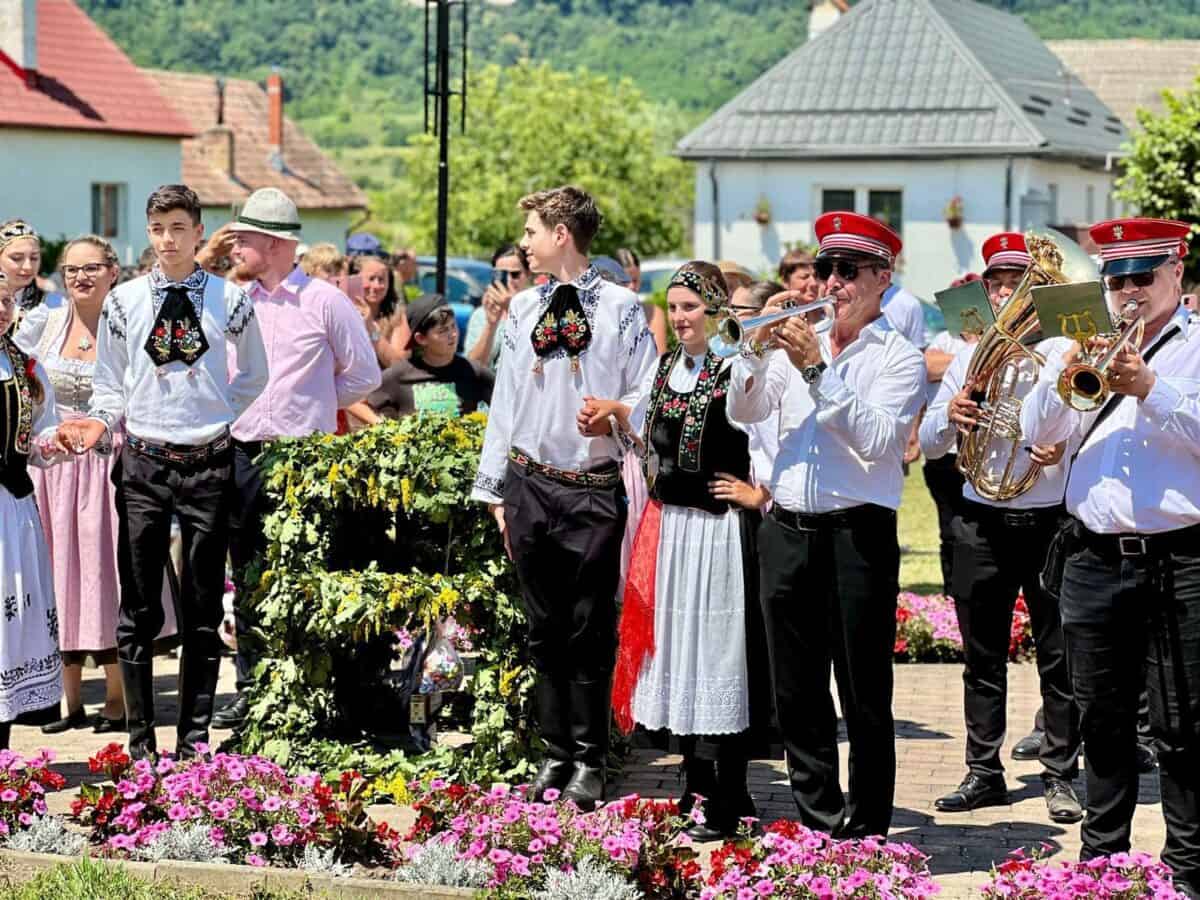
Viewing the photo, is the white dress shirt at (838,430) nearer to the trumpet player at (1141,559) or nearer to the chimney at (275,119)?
the trumpet player at (1141,559)

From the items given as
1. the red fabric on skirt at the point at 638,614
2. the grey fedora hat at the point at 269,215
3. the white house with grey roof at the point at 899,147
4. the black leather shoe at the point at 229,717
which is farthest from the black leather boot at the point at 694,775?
the white house with grey roof at the point at 899,147

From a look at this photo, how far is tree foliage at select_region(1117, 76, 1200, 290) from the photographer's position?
1819 cm

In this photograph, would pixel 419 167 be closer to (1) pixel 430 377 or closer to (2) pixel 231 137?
(2) pixel 231 137

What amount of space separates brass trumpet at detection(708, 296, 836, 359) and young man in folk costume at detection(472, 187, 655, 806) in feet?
3.10

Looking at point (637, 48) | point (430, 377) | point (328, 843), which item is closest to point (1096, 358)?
point (328, 843)

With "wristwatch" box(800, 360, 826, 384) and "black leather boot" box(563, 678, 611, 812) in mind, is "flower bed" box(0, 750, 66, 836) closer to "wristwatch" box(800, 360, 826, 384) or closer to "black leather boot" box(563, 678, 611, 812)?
"black leather boot" box(563, 678, 611, 812)

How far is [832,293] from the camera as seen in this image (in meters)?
6.41

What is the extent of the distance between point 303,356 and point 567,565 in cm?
211

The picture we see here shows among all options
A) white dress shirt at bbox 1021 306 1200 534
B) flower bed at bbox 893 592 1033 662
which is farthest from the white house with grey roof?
white dress shirt at bbox 1021 306 1200 534

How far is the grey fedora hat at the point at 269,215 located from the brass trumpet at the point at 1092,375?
4072 mm

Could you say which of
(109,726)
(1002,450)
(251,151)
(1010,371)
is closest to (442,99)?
(109,726)

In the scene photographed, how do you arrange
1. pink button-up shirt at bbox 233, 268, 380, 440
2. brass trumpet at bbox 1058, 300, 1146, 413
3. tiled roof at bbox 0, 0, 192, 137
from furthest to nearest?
tiled roof at bbox 0, 0, 192, 137, pink button-up shirt at bbox 233, 268, 380, 440, brass trumpet at bbox 1058, 300, 1146, 413

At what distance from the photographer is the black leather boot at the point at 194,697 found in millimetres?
7961

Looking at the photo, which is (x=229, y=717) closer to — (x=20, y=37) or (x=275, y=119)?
(x=20, y=37)
